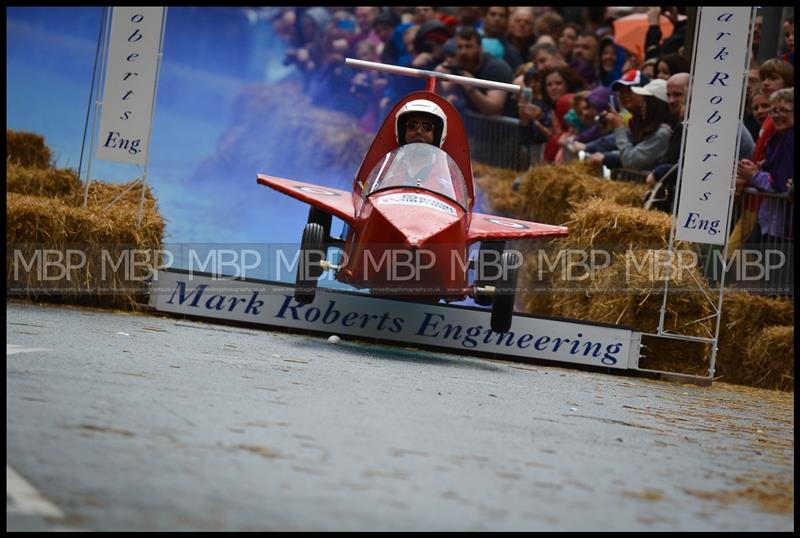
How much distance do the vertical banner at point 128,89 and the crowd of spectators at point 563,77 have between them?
581cm

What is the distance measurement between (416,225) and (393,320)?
1944 millimetres

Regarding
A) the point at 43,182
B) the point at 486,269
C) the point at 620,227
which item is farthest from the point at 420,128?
Answer: the point at 43,182

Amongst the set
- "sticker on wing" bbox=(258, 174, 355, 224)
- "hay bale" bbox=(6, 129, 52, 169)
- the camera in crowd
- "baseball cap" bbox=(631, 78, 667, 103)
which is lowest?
"sticker on wing" bbox=(258, 174, 355, 224)

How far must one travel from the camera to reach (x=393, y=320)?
445 inches

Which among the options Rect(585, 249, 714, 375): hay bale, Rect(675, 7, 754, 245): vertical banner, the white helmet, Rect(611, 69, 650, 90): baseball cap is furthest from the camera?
Rect(611, 69, 650, 90): baseball cap

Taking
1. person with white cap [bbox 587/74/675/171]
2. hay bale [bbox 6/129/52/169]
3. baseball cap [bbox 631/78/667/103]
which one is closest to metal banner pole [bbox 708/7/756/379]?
person with white cap [bbox 587/74/675/171]

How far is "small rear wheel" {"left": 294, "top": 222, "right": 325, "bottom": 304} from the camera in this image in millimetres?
10578

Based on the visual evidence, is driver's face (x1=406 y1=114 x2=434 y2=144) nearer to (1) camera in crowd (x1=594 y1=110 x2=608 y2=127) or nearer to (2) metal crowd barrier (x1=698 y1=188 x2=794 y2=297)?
(2) metal crowd barrier (x1=698 y1=188 x2=794 y2=297)

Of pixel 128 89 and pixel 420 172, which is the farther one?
pixel 128 89

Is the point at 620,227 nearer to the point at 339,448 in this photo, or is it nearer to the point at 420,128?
the point at 420,128

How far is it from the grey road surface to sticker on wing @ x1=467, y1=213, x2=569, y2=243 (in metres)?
2.10

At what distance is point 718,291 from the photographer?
484 inches

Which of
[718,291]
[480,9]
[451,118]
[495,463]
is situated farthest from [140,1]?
[480,9]

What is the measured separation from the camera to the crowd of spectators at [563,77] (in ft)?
44.4
